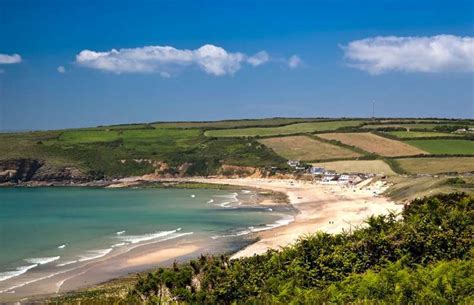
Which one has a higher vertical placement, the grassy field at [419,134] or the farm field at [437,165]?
the grassy field at [419,134]

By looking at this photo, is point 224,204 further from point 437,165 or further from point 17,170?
point 17,170

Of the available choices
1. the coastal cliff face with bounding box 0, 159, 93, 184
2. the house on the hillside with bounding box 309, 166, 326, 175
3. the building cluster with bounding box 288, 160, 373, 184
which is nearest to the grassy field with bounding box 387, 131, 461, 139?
the house on the hillside with bounding box 309, 166, 326, 175

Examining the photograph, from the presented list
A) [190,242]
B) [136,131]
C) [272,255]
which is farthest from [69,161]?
[272,255]

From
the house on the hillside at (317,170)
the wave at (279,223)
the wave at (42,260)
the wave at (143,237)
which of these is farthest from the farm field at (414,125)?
the wave at (42,260)

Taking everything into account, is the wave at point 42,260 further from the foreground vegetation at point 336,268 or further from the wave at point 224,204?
the wave at point 224,204

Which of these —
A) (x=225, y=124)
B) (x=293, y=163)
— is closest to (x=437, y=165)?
(x=293, y=163)

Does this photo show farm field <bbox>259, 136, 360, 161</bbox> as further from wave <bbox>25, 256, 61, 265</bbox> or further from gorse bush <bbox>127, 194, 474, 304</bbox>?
gorse bush <bbox>127, 194, 474, 304</bbox>
